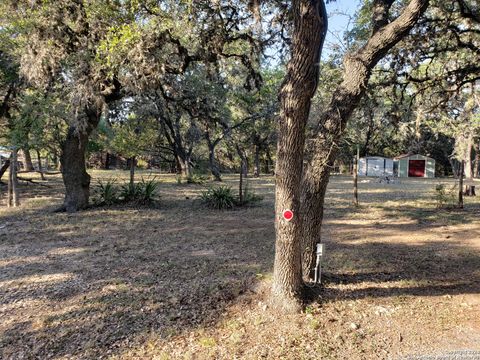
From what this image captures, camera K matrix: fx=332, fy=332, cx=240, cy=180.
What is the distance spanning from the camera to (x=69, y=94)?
7074 mm

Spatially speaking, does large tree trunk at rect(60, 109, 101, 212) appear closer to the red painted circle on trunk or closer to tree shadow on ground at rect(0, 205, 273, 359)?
tree shadow on ground at rect(0, 205, 273, 359)

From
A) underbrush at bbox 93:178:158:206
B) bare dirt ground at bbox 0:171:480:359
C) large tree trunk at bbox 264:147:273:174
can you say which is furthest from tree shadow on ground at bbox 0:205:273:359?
large tree trunk at bbox 264:147:273:174

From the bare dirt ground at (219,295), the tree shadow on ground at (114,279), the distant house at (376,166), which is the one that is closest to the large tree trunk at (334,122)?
the bare dirt ground at (219,295)

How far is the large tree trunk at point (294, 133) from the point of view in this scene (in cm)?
299

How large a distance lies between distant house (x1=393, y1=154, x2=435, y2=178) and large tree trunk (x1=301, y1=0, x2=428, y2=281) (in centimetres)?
3148

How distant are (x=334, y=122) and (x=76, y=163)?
728cm

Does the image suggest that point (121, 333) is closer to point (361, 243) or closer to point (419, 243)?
point (361, 243)

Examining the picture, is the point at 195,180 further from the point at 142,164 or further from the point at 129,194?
the point at 142,164

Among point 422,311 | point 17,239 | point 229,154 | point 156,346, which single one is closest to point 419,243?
Answer: point 422,311

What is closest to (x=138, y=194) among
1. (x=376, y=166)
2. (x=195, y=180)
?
(x=195, y=180)

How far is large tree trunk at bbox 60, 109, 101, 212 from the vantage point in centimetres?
827

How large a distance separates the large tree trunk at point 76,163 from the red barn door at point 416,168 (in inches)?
1217

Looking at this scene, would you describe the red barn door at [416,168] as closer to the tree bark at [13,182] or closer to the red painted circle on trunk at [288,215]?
the tree bark at [13,182]

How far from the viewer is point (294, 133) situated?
10.0ft
